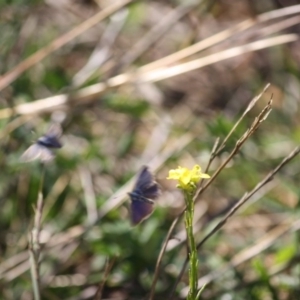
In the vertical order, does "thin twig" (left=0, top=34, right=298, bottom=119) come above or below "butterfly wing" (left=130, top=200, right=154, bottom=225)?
above

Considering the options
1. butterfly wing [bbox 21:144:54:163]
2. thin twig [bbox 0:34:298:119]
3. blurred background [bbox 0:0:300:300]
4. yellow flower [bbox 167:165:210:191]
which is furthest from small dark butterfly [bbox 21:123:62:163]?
thin twig [bbox 0:34:298:119]

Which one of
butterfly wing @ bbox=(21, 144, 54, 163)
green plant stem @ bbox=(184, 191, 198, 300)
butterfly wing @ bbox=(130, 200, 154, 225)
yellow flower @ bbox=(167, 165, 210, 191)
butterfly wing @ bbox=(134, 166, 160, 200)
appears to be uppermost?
butterfly wing @ bbox=(21, 144, 54, 163)

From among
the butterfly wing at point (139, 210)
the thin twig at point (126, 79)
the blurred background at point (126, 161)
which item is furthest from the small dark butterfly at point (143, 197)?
the thin twig at point (126, 79)

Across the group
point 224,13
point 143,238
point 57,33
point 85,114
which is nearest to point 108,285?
point 143,238

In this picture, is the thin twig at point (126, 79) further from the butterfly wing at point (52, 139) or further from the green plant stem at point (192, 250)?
the green plant stem at point (192, 250)

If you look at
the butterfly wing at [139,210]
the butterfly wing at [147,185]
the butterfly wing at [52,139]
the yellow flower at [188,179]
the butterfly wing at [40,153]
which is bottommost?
the yellow flower at [188,179]

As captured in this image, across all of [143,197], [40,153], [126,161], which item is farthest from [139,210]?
[126,161]

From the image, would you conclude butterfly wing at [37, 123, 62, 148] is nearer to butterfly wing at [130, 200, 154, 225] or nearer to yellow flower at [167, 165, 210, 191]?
butterfly wing at [130, 200, 154, 225]

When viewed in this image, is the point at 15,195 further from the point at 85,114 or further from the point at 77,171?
the point at 85,114

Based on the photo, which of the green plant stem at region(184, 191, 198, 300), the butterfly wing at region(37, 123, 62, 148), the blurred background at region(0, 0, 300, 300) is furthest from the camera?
the blurred background at region(0, 0, 300, 300)
